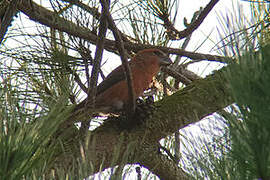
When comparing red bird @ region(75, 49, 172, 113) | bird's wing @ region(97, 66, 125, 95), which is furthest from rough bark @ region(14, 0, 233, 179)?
bird's wing @ region(97, 66, 125, 95)

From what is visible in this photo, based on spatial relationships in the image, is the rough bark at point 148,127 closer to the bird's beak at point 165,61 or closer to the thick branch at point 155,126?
the thick branch at point 155,126

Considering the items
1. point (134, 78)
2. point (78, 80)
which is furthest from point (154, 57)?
point (78, 80)

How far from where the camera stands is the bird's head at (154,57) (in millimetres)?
3555

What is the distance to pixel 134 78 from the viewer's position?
142 inches

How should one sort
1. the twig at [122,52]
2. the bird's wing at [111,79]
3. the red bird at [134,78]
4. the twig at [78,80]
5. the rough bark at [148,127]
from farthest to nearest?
1. the bird's wing at [111,79]
2. the red bird at [134,78]
3. the twig at [78,80]
4. the rough bark at [148,127]
5. the twig at [122,52]

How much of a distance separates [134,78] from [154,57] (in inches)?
12.2

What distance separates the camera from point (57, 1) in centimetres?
270

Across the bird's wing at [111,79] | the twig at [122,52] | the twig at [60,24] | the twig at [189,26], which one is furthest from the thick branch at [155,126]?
the bird's wing at [111,79]

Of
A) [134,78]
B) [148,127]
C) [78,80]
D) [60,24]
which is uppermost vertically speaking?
[134,78]

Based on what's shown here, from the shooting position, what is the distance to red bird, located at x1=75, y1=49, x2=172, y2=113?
3496mm

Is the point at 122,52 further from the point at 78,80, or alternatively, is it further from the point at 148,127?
the point at 78,80

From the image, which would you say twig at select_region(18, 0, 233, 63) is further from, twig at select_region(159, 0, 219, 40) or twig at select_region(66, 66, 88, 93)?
twig at select_region(66, 66, 88, 93)

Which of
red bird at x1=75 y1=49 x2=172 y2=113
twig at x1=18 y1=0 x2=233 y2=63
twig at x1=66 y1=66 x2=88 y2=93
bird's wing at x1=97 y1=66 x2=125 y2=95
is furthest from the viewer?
bird's wing at x1=97 y1=66 x2=125 y2=95

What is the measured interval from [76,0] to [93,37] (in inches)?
10.6
